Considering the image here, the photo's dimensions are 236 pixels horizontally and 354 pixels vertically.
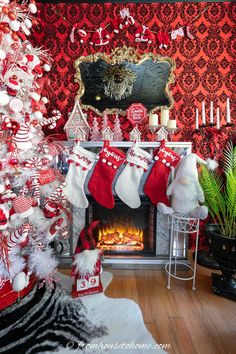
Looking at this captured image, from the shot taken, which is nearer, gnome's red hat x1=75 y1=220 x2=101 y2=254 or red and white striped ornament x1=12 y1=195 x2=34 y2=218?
red and white striped ornament x1=12 y1=195 x2=34 y2=218

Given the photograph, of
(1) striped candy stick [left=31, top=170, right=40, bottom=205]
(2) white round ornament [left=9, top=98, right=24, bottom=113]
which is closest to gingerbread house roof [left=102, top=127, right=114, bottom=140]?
(1) striped candy stick [left=31, top=170, right=40, bottom=205]

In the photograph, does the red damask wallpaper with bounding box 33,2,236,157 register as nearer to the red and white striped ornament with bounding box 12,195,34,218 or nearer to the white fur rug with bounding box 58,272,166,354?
the red and white striped ornament with bounding box 12,195,34,218

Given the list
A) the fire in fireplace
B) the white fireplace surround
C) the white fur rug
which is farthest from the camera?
the fire in fireplace

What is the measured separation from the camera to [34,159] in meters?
2.07

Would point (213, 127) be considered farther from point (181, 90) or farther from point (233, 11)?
point (233, 11)

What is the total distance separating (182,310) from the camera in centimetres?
209

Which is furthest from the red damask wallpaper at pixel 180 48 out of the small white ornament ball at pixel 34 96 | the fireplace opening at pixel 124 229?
the small white ornament ball at pixel 34 96

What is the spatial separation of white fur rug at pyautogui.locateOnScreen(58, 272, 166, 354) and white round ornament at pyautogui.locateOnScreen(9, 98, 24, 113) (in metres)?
1.51

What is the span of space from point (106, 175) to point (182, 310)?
1360 mm

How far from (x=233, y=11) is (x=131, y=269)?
3.03m

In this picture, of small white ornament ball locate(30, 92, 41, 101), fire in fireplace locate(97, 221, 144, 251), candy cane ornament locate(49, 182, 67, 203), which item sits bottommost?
fire in fireplace locate(97, 221, 144, 251)

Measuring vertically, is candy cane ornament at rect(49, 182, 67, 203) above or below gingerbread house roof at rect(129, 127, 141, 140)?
below

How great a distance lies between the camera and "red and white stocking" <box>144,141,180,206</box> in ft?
8.80

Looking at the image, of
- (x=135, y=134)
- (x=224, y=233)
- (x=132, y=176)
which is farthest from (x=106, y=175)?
(x=224, y=233)
